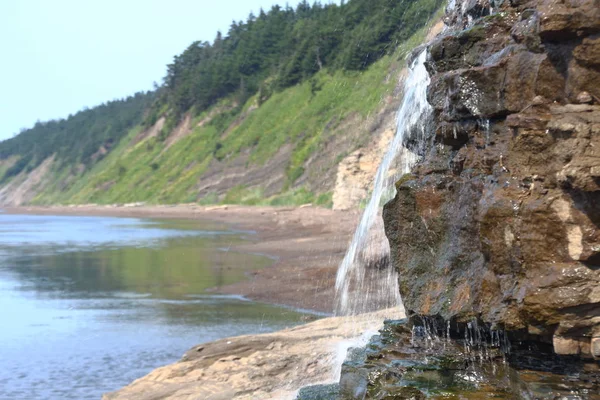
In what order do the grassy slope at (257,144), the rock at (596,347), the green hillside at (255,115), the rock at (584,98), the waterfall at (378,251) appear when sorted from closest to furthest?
the rock at (596,347) → the rock at (584,98) → the waterfall at (378,251) → the green hillside at (255,115) → the grassy slope at (257,144)

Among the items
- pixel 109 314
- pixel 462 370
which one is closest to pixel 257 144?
pixel 109 314

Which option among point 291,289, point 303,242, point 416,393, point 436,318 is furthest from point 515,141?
point 303,242

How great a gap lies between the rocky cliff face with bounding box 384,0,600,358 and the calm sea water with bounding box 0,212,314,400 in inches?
296

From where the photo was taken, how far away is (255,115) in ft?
269

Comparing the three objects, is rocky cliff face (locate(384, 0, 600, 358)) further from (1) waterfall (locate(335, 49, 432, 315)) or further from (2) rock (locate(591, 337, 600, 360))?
(1) waterfall (locate(335, 49, 432, 315))

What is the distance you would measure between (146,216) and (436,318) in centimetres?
7098

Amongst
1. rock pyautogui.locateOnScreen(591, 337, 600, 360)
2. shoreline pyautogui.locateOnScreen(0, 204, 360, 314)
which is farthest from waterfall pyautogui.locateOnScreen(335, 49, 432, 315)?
rock pyautogui.locateOnScreen(591, 337, 600, 360)

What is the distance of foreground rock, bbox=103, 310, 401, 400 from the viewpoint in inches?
384

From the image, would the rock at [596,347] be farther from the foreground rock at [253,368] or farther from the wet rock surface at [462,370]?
the foreground rock at [253,368]

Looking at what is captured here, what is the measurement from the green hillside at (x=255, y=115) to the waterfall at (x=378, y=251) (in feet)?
61.9

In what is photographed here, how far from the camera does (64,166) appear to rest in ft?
456

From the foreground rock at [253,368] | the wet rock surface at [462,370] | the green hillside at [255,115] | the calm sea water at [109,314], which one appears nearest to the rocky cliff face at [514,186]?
the wet rock surface at [462,370]

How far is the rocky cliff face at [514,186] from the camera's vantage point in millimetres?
5270

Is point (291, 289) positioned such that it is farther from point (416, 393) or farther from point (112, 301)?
point (416, 393)
